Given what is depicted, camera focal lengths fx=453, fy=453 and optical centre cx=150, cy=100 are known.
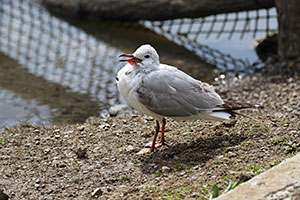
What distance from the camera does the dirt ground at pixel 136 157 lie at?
367cm

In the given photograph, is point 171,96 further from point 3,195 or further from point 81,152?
point 3,195

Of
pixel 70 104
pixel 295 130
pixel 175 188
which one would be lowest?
pixel 70 104

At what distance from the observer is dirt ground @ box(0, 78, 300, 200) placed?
367cm

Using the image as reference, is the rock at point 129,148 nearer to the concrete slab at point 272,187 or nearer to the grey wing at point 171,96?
the grey wing at point 171,96

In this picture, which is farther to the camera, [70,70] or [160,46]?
[160,46]

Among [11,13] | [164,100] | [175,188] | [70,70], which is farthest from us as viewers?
[11,13]

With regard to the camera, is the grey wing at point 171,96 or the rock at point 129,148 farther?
the rock at point 129,148

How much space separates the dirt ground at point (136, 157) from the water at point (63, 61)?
126cm

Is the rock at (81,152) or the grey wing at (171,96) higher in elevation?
the grey wing at (171,96)

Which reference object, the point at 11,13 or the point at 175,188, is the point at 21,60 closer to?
the point at 11,13

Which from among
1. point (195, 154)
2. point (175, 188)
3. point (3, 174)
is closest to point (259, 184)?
point (175, 188)

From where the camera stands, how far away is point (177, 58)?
28.6 feet

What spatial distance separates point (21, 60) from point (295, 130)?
612 centimetres

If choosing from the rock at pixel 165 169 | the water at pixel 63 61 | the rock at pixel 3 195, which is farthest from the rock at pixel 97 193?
the water at pixel 63 61
